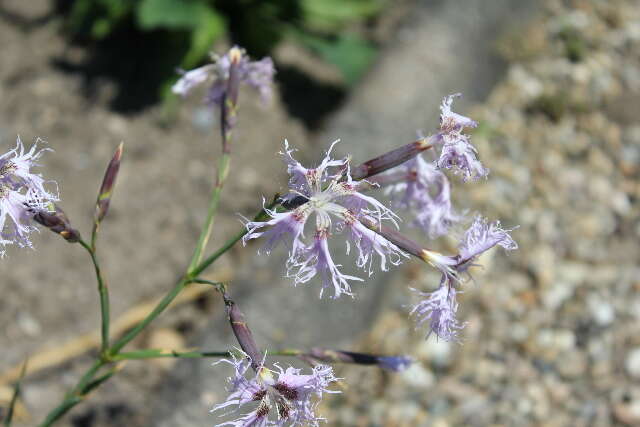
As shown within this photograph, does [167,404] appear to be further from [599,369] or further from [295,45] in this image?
[295,45]

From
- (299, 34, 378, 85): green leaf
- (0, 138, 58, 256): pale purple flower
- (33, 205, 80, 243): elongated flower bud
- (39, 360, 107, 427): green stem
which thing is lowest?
(39, 360, 107, 427): green stem

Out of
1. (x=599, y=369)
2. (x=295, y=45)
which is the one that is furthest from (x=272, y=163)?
(x=599, y=369)

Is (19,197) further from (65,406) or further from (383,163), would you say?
(383,163)

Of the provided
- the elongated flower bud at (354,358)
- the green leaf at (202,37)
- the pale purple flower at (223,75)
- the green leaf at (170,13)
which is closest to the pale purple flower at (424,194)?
the elongated flower bud at (354,358)

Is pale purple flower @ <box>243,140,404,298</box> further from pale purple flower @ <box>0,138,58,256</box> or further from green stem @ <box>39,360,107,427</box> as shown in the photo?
green stem @ <box>39,360,107,427</box>

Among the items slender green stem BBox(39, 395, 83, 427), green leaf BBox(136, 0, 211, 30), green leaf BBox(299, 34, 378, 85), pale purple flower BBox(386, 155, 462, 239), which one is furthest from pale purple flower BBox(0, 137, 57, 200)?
green leaf BBox(299, 34, 378, 85)

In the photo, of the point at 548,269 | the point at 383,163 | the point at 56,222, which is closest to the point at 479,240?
the point at 383,163
